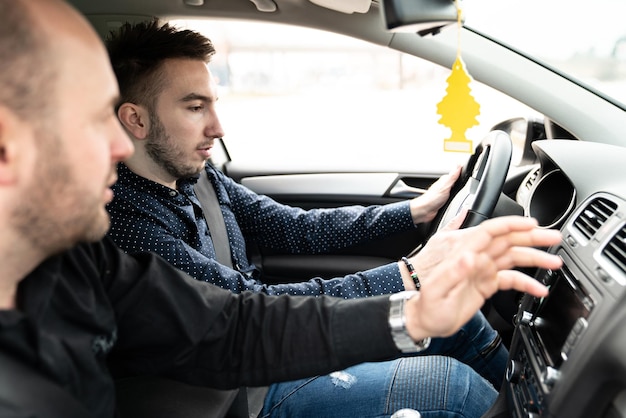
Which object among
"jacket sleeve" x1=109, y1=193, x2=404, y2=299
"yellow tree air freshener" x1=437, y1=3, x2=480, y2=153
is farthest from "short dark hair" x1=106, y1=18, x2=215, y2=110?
"yellow tree air freshener" x1=437, y1=3, x2=480, y2=153

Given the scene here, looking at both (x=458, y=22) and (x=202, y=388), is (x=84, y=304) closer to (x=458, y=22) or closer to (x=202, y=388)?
(x=202, y=388)

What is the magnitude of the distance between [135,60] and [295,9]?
0.54 meters

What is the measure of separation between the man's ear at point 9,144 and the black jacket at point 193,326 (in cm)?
19

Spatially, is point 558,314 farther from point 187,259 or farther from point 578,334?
point 187,259

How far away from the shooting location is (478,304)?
955 mm

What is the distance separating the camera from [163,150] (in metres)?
1.65

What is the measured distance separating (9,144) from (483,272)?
0.69m

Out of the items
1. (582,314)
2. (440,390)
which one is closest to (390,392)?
(440,390)

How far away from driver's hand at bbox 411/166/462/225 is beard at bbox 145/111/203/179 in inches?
29.6

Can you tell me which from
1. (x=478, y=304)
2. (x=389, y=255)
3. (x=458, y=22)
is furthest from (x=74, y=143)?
(x=389, y=255)

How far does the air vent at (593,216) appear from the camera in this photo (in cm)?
121

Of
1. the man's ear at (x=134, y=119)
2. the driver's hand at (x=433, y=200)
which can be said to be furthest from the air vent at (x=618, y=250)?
the man's ear at (x=134, y=119)

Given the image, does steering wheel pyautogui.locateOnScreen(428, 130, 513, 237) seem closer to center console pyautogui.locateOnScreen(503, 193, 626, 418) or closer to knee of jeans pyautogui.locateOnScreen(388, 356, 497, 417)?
center console pyautogui.locateOnScreen(503, 193, 626, 418)

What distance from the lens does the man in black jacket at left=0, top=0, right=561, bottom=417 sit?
0.75 m
